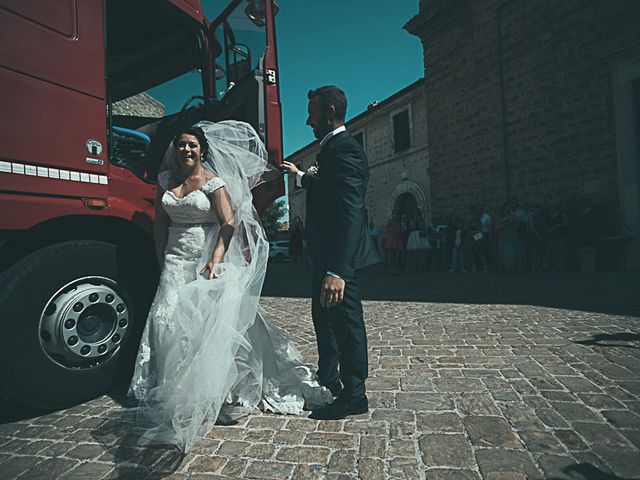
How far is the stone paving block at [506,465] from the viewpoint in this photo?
1832mm

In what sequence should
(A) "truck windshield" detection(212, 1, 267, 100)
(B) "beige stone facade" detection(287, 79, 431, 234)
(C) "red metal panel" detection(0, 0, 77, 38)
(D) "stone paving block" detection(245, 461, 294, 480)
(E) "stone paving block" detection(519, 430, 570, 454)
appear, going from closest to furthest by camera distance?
1. (D) "stone paving block" detection(245, 461, 294, 480)
2. (E) "stone paving block" detection(519, 430, 570, 454)
3. (C) "red metal panel" detection(0, 0, 77, 38)
4. (A) "truck windshield" detection(212, 1, 267, 100)
5. (B) "beige stone facade" detection(287, 79, 431, 234)

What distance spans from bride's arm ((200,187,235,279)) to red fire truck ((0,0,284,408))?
729mm

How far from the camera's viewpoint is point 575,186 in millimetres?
11211

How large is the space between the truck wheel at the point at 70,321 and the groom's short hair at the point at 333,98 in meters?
1.93

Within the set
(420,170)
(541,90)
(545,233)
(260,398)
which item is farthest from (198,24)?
(420,170)

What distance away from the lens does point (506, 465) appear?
6.28 feet

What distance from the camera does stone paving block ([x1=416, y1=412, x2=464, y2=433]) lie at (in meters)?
2.28

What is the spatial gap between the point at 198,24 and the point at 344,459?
13.1 ft

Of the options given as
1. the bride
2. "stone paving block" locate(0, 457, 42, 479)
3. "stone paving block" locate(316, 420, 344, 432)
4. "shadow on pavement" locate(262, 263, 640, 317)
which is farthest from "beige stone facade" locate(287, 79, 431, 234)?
"stone paving block" locate(0, 457, 42, 479)

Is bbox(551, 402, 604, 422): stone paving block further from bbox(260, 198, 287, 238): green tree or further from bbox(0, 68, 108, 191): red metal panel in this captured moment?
bbox(260, 198, 287, 238): green tree

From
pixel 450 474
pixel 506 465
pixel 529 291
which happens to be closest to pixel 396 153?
pixel 529 291

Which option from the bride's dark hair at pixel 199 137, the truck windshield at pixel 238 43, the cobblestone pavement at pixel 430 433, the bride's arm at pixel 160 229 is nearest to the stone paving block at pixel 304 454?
the cobblestone pavement at pixel 430 433

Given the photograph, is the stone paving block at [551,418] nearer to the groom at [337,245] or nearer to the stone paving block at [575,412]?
the stone paving block at [575,412]

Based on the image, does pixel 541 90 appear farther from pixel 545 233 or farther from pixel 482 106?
pixel 545 233
